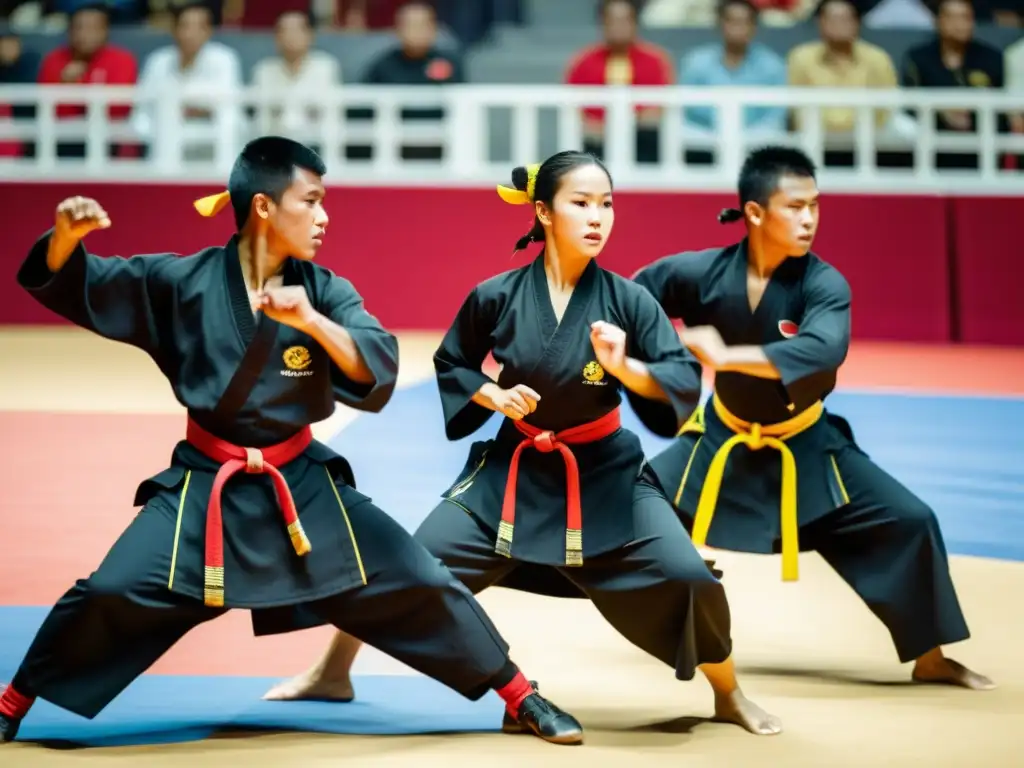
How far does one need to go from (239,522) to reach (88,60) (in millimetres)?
7552

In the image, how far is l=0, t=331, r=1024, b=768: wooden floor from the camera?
11.1 feet

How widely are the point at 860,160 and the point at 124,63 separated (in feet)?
14.8

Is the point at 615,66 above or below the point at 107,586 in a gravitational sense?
above

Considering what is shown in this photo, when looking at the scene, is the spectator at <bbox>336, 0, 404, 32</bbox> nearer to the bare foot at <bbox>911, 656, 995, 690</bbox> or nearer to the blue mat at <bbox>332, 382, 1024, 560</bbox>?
the blue mat at <bbox>332, 382, 1024, 560</bbox>

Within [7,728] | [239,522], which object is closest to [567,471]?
[239,522]

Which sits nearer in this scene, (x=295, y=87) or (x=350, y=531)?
(x=350, y=531)

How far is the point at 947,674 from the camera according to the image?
4.00 metres

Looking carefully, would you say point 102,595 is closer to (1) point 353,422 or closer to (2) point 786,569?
(2) point 786,569

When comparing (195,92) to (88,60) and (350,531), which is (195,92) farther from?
(350,531)

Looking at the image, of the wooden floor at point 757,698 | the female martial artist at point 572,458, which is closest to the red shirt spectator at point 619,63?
the wooden floor at point 757,698

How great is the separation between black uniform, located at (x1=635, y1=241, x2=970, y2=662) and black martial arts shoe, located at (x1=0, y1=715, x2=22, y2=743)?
165cm

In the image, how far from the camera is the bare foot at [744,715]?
3590 millimetres

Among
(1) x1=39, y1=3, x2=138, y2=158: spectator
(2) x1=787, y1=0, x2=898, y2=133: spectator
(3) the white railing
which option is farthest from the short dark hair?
(1) x1=39, y1=3, x2=138, y2=158: spectator

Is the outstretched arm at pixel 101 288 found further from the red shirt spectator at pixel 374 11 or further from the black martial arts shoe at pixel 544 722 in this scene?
the red shirt spectator at pixel 374 11
